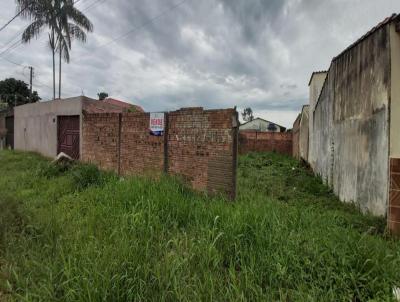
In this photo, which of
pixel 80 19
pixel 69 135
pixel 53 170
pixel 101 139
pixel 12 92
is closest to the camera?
pixel 53 170

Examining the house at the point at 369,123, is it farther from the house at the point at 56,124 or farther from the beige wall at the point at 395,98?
the house at the point at 56,124

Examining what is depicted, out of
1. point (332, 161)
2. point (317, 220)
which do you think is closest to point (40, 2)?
point (332, 161)

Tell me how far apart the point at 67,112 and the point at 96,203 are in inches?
318

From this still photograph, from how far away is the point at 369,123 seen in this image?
5129 mm

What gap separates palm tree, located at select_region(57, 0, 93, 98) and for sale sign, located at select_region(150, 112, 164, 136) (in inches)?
498

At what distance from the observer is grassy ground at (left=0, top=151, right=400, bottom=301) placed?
242cm

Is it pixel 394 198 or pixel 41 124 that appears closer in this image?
pixel 394 198

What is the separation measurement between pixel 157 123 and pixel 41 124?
31.4 ft

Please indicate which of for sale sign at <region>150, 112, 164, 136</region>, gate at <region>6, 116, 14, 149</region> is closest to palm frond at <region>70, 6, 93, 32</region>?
gate at <region>6, 116, 14, 149</region>

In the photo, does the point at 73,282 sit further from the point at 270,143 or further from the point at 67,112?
the point at 270,143

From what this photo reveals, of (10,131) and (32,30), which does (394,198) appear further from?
(10,131)

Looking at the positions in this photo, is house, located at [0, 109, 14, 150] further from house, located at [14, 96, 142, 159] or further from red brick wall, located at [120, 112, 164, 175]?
red brick wall, located at [120, 112, 164, 175]

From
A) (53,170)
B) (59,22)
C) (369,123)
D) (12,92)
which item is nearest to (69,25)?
(59,22)

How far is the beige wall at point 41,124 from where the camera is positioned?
11.9 metres
